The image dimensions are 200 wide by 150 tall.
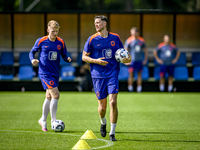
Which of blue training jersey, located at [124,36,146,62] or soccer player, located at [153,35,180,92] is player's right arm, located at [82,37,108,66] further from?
soccer player, located at [153,35,180,92]

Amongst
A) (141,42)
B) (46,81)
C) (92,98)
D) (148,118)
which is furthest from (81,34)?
(46,81)

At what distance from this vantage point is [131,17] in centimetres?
2000

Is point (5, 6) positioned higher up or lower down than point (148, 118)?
higher up

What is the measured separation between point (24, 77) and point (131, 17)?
6.17m

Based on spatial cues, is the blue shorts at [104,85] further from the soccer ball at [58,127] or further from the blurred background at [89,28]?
the blurred background at [89,28]

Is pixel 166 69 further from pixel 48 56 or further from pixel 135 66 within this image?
pixel 48 56

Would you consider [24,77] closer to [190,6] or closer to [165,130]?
[165,130]

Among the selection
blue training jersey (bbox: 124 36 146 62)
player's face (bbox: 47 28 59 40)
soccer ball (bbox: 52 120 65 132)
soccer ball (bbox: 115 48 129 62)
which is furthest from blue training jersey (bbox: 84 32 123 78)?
blue training jersey (bbox: 124 36 146 62)

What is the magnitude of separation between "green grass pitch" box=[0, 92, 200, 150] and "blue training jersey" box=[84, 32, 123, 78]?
119 centimetres

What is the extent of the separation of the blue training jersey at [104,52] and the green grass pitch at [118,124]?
1.19m

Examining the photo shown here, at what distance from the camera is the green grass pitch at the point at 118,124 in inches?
268

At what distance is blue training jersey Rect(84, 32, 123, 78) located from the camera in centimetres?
732

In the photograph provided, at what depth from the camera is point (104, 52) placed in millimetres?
7340

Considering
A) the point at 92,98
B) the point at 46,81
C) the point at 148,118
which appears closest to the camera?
the point at 46,81
